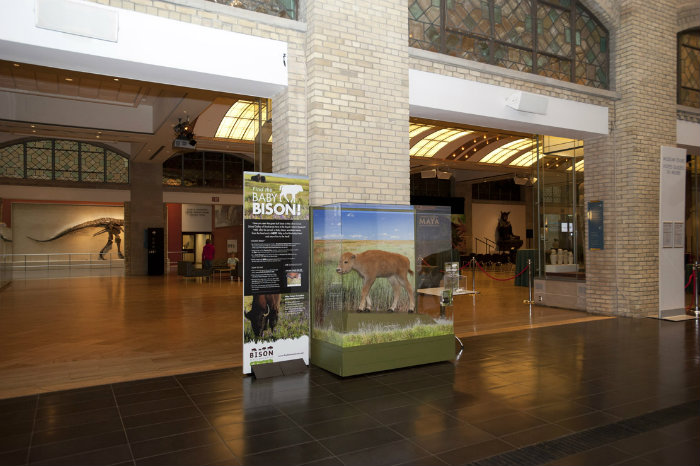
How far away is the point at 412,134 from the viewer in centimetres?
1719

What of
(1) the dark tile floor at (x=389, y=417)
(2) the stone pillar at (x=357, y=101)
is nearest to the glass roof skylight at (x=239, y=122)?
(2) the stone pillar at (x=357, y=101)

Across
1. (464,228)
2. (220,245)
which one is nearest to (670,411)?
(220,245)

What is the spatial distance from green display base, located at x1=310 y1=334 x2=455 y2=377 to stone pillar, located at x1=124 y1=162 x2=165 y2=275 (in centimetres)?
1583

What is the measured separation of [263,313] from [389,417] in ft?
6.55

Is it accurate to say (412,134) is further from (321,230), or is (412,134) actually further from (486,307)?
(321,230)

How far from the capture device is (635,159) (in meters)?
8.91

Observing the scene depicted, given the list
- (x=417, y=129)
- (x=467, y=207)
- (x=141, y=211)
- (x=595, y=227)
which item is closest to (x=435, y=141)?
(x=417, y=129)

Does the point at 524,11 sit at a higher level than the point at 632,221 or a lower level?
higher

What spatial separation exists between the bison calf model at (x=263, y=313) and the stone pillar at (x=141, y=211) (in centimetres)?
1578

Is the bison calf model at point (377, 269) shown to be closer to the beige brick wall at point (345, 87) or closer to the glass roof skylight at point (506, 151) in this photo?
the beige brick wall at point (345, 87)

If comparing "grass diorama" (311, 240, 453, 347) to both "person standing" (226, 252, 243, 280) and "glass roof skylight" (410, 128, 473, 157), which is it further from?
"glass roof skylight" (410, 128, 473, 157)

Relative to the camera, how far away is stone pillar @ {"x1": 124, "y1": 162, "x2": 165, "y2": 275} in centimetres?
1942

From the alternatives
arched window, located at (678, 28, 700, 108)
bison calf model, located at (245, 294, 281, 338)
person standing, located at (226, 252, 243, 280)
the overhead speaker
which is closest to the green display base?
bison calf model, located at (245, 294, 281, 338)

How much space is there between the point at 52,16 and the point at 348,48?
10.6 feet
